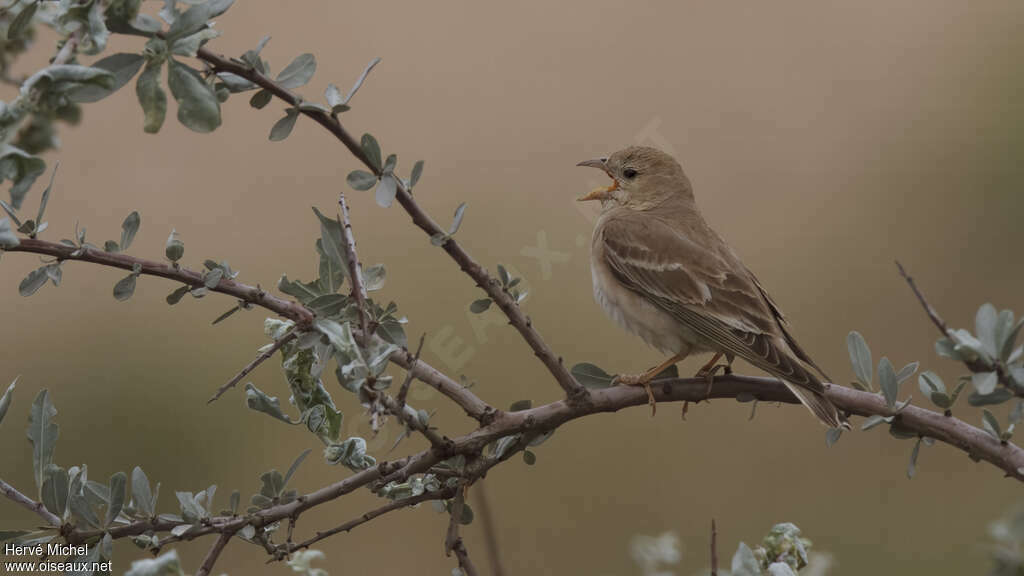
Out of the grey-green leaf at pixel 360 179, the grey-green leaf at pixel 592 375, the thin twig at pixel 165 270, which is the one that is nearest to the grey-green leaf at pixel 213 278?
the thin twig at pixel 165 270

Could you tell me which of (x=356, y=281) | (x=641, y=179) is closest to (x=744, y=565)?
(x=356, y=281)

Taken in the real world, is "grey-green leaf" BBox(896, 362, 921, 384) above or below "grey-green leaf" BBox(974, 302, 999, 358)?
above

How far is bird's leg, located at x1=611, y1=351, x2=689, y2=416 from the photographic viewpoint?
1.69 meters

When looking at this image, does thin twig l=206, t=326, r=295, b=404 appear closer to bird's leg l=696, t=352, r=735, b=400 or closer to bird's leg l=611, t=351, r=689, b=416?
bird's leg l=611, t=351, r=689, b=416

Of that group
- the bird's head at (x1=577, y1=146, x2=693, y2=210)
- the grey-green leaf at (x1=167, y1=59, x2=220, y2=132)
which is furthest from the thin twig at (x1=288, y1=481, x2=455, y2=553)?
the bird's head at (x1=577, y1=146, x2=693, y2=210)

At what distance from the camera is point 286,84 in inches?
52.4

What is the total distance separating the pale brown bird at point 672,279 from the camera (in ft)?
7.32

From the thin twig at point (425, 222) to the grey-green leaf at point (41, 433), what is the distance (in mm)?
502

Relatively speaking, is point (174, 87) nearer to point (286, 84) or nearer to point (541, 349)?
point (286, 84)

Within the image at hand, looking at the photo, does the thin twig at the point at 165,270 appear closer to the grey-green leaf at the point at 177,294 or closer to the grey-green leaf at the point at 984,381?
the grey-green leaf at the point at 177,294

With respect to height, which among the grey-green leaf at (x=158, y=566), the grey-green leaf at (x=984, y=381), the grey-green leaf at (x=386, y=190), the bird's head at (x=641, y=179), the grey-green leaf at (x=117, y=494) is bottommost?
the grey-green leaf at (x=984, y=381)

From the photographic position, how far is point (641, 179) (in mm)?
2982

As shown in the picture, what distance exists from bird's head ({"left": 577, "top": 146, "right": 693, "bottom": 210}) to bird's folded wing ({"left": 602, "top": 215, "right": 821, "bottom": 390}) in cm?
14

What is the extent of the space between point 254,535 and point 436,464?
27 cm
